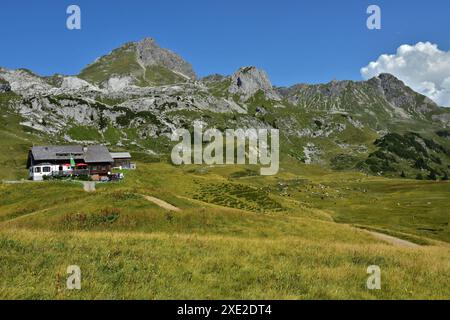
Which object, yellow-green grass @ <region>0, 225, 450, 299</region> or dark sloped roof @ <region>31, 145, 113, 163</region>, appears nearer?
yellow-green grass @ <region>0, 225, 450, 299</region>

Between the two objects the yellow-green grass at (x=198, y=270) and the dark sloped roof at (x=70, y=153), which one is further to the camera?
the dark sloped roof at (x=70, y=153)

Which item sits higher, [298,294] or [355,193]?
[298,294]

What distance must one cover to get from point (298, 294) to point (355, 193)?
151919 millimetres

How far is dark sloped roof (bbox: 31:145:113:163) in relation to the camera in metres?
110

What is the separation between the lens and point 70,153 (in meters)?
113

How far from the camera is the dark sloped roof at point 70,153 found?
110m

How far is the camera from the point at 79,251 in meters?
18.9

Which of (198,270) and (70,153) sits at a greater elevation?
(70,153)

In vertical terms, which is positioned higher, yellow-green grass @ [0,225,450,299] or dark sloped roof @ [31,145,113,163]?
dark sloped roof @ [31,145,113,163]

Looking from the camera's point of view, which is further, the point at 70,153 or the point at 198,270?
the point at 70,153

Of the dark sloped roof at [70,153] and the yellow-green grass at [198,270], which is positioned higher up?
the dark sloped roof at [70,153]

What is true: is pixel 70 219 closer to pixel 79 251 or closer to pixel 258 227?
pixel 258 227
